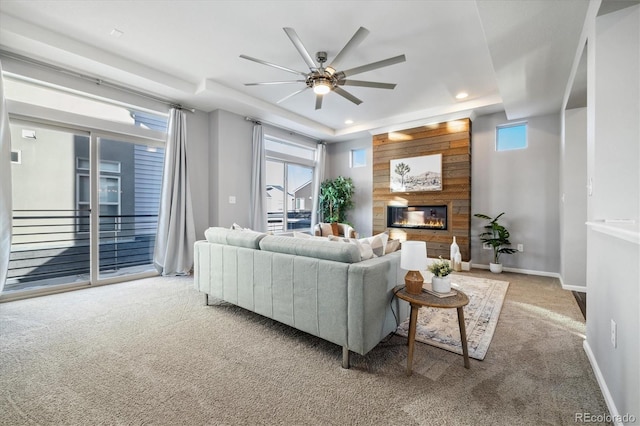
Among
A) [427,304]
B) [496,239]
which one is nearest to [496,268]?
[496,239]

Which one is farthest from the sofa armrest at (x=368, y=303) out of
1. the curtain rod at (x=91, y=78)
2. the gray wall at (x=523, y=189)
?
the curtain rod at (x=91, y=78)

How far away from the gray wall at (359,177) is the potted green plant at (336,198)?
196mm

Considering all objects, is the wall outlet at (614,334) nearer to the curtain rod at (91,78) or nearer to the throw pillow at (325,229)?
the throw pillow at (325,229)

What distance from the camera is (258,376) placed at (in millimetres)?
1800

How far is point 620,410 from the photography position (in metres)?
1.38

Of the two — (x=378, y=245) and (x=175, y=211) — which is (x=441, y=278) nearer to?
(x=378, y=245)

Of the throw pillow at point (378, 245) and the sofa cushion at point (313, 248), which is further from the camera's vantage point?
the throw pillow at point (378, 245)

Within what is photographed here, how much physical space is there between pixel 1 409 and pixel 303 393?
65.3 inches

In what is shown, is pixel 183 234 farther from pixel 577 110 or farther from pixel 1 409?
pixel 577 110

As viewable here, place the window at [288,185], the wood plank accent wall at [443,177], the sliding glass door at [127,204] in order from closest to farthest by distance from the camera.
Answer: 1. the sliding glass door at [127,204]
2. the wood plank accent wall at [443,177]
3. the window at [288,185]

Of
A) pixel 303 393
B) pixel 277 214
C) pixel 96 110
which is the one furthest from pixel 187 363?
pixel 277 214

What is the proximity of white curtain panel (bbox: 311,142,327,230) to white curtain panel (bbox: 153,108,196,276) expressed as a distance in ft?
9.94

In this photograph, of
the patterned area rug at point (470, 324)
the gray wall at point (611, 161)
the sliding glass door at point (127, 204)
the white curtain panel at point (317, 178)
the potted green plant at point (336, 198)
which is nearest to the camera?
the gray wall at point (611, 161)

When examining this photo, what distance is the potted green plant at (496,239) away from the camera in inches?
183
